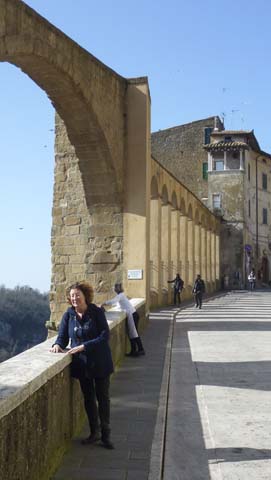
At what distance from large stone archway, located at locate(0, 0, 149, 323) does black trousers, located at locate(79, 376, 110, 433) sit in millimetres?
8101

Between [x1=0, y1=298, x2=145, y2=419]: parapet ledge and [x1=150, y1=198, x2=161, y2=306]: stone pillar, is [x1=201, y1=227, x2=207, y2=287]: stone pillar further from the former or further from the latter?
[x1=0, y1=298, x2=145, y2=419]: parapet ledge

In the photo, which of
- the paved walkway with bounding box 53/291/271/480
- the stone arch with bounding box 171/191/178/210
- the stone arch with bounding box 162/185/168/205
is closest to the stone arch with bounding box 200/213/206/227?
the stone arch with bounding box 171/191/178/210

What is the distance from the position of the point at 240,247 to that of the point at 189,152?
27.9ft

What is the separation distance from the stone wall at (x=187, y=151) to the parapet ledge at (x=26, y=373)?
4348cm

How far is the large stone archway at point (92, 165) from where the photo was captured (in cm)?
1272

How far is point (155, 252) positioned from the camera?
22922mm

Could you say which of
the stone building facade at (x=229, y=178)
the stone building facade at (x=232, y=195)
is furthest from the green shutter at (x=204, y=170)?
the stone building facade at (x=232, y=195)

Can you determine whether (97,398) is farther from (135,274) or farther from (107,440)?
(135,274)

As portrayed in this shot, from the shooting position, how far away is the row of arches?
22.7m

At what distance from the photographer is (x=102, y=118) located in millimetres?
13680

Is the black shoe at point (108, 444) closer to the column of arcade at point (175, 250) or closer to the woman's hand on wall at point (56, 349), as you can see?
the woman's hand on wall at point (56, 349)

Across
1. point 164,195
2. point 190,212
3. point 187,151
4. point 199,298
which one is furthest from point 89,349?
point 187,151

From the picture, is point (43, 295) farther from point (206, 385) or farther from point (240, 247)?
point (206, 385)

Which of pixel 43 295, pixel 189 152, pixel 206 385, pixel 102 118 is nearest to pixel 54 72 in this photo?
pixel 102 118
